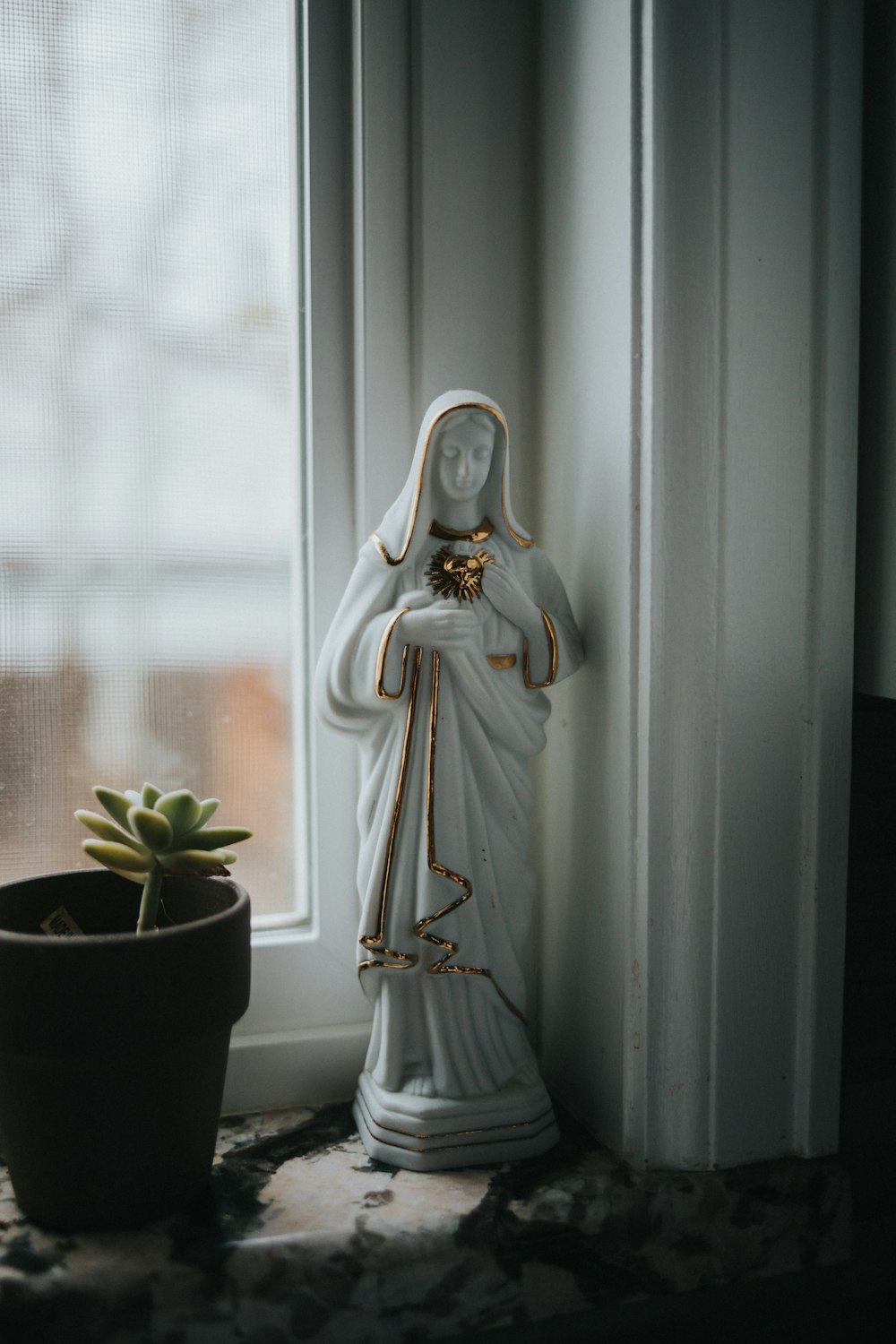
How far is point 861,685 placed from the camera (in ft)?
3.31

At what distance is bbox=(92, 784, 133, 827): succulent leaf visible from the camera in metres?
0.92

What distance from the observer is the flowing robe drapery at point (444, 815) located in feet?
3.28

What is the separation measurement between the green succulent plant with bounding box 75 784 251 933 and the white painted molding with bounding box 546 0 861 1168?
0.36m

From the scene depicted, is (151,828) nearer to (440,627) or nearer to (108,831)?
(108,831)

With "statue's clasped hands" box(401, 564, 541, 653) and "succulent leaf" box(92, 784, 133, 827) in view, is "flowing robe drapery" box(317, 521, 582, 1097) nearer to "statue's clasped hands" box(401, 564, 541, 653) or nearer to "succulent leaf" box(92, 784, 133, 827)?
"statue's clasped hands" box(401, 564, 541, 653)

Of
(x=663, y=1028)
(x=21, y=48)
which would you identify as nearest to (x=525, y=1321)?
(x=663, y=1028)

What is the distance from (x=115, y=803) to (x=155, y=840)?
1.9 inches

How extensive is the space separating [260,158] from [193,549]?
0.40 m

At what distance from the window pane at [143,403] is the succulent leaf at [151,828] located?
0.23m

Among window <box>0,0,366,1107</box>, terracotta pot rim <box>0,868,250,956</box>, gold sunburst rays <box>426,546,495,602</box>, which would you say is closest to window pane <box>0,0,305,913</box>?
window <box>0,0,366,1107</box>

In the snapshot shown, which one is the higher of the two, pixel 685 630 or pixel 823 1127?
pixel 685 630

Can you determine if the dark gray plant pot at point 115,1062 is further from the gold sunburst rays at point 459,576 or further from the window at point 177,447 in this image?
the gold sunburst rays at point 459,576

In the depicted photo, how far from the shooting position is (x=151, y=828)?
902 millimetres

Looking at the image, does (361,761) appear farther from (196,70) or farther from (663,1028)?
(196,70)
